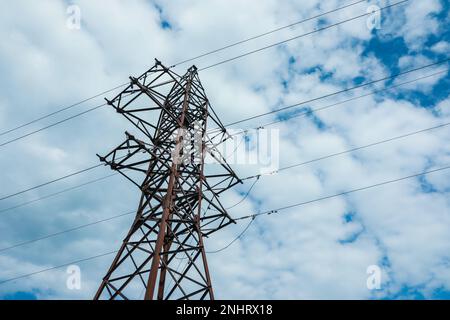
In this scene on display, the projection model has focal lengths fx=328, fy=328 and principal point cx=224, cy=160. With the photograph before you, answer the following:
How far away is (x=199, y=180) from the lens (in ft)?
39.8

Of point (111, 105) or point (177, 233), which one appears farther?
point (111, 105)
